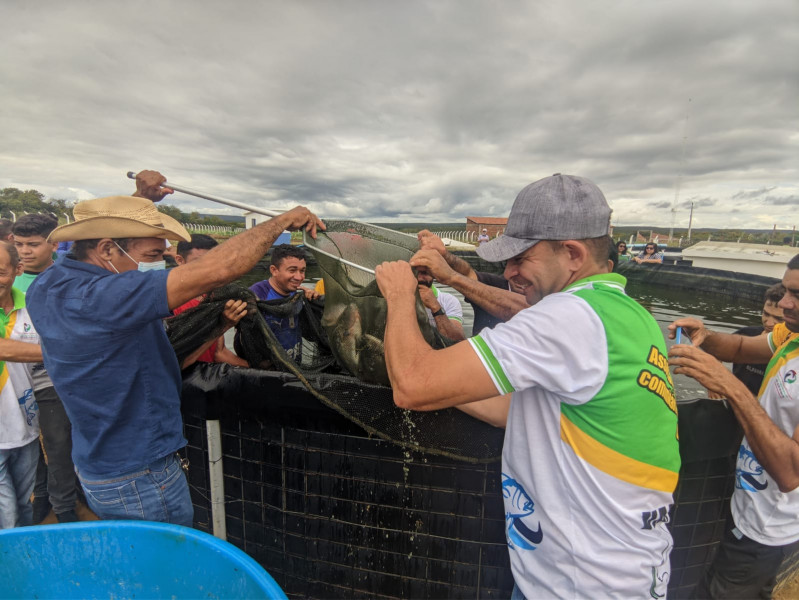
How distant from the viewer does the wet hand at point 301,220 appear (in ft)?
6.66

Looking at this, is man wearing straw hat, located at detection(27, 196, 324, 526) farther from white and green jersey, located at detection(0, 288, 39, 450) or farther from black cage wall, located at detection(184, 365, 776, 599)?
white and green jersey, located at detection(0, 288, 39, 450)

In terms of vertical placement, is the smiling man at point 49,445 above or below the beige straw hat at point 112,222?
below

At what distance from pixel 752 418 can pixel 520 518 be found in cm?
121

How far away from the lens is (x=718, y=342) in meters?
2.73

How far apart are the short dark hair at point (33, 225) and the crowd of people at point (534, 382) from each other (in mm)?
1675

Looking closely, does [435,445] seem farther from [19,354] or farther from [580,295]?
[19,354]

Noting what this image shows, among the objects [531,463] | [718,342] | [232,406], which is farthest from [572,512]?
[718,342]

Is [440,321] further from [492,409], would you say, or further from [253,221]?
[253,221]

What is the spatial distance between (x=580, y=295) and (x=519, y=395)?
0.45 m

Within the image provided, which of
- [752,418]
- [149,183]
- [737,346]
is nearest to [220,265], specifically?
[149,183]

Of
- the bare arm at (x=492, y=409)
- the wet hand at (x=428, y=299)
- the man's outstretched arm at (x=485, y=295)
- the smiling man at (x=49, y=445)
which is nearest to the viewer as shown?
the bare arm at (x=492, y=409)

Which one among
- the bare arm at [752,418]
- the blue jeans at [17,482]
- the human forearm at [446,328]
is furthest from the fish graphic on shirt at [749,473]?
the blue jeans at [17,482]

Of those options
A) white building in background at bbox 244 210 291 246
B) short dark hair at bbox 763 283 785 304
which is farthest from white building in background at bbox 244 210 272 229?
short dark hair at bbox 763 283 785 304

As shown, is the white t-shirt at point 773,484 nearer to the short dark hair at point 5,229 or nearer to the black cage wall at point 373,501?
the black cage wall at point 373,501
